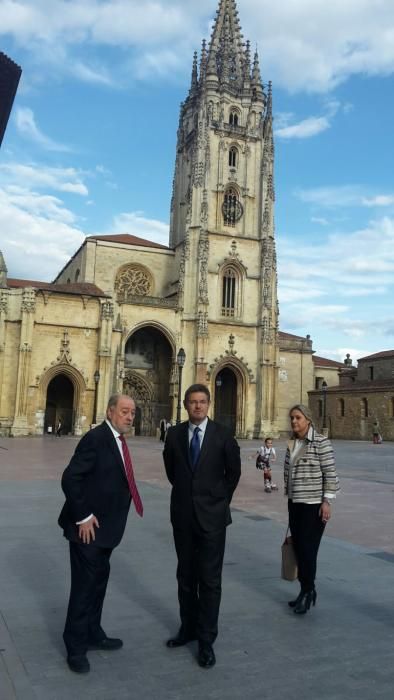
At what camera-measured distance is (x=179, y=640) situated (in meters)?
4.24

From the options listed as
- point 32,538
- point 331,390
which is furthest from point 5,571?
point 331,390

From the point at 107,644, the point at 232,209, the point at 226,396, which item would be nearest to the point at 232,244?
the point at 232,209

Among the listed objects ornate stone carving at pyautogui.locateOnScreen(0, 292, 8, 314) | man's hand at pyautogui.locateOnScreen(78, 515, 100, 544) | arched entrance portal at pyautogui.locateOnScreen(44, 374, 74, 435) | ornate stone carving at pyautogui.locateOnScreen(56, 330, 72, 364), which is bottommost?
man's hand at pyautogui.locateOnScreen(78, 515, 100, 544)

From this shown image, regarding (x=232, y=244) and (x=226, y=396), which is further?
(x=226, y=396)

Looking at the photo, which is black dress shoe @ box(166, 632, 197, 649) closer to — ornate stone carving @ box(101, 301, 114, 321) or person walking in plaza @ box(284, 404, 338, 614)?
person walking in plaza @ box(284, 404, 338, 614)

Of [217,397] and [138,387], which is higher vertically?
[138,387]

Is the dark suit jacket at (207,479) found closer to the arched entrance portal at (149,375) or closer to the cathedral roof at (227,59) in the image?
the arched entrance portal at (149,375)

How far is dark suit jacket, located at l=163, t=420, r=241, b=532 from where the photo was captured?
4215mm

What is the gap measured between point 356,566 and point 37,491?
730cm

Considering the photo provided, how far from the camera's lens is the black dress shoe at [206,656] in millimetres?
3902

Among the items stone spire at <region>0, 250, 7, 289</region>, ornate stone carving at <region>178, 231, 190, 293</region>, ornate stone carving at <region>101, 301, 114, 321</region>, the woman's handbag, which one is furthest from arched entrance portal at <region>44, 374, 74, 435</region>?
the woman's handbag

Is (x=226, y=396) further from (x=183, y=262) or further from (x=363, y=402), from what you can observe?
(x=183, y=262)

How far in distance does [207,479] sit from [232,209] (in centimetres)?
4530

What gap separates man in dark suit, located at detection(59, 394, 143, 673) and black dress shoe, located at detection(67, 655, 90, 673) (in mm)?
22
